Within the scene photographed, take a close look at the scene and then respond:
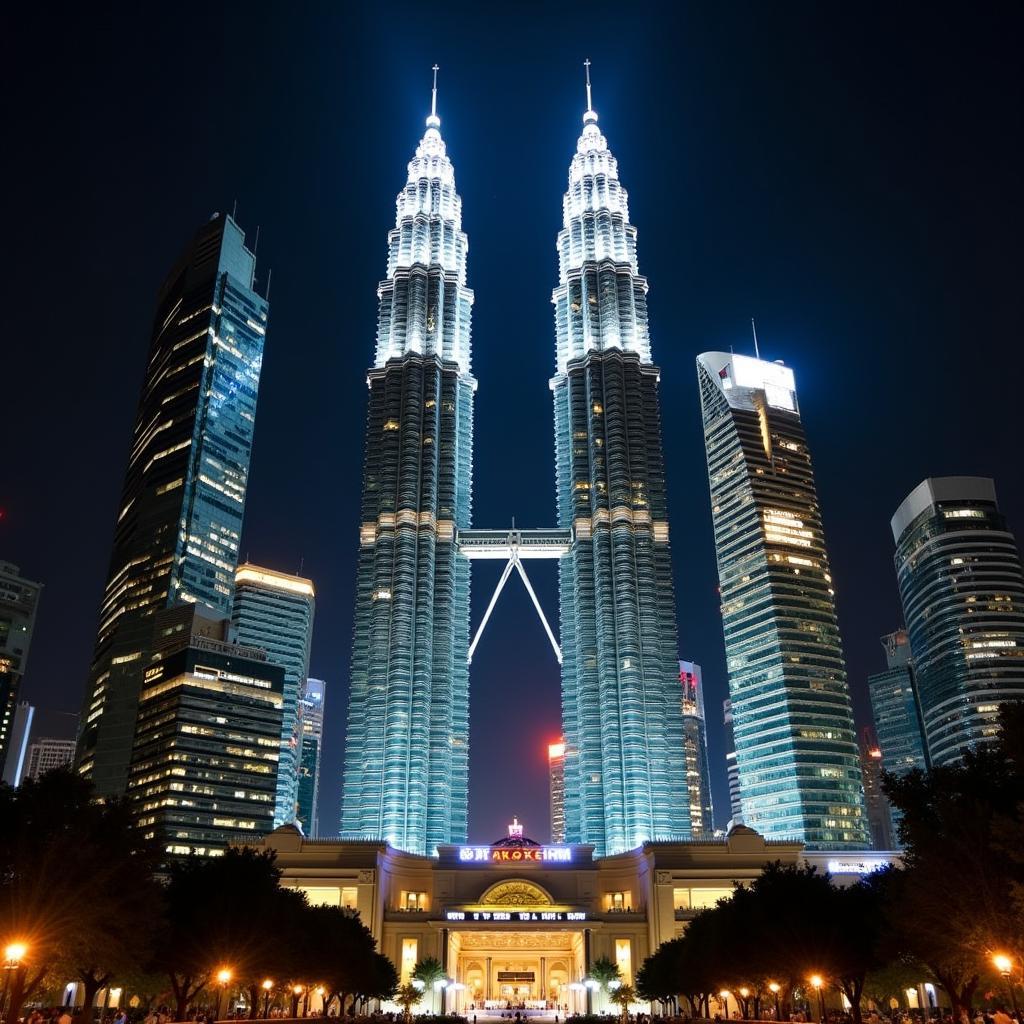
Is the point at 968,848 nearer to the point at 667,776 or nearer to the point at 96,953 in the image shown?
the point at 96,953

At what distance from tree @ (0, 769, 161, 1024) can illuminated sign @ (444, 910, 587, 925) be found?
76870 mm

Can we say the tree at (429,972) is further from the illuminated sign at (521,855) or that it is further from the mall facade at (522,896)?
the illuminated sign at (521,855)

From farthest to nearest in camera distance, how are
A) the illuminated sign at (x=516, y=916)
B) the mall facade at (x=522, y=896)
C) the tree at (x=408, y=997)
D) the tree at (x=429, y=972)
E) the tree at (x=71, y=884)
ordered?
1. the illuminated sign at (x=516, y=916)
2. the mall facade at (x=522, y=896)
3. the tree at (x=429, y=972)
4. the tree at (x=408, y=997)
5. the tree at (x=71, y=884)

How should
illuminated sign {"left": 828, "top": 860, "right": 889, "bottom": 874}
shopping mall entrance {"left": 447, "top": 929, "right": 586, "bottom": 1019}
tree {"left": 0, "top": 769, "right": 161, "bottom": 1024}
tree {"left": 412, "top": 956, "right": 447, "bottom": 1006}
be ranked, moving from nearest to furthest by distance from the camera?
tree {"left": 0, "top": 769, "right": 161, "bottom": 1024}, tree {"left": 412, "top": 956, "right": 447, "bottom": 1006}, shopping mall entrance {"left": 447, "top": 929, "right": 586, "bottom": 1019}, illuminated sign {"left": 828, "top": 860, "right": 889, "bottom": 874}

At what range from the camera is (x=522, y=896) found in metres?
134

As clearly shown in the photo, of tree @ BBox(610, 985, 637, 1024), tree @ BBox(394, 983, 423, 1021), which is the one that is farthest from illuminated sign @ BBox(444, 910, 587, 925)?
tree @ BBox(610, 985, 637, 1024)

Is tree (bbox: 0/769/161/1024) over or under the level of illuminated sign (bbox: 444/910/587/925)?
under

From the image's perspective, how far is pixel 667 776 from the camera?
625 ft

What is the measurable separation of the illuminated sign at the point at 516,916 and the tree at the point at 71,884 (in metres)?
76.9

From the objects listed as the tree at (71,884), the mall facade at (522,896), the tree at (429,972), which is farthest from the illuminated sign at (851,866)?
the tree at (71,884)

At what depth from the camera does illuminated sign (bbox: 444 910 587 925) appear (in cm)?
12900

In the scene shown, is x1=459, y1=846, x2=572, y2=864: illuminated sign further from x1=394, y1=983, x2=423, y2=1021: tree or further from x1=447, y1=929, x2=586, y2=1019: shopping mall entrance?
x1=394, y1=983, x2=423, y2=1021: tree

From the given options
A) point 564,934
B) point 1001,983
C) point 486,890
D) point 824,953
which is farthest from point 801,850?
point 1001,983

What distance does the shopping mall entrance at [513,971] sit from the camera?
137 meters
